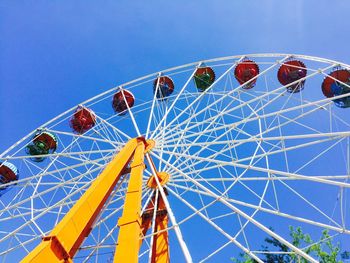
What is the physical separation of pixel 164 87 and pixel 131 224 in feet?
38.6

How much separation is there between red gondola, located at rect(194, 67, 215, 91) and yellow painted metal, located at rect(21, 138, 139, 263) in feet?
32.5

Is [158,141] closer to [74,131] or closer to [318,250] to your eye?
[74,131]

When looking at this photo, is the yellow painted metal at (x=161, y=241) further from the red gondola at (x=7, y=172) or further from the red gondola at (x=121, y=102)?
the red gondola at (x=7, y=172)

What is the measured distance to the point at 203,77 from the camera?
18094mm

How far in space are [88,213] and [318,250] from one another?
16.0m

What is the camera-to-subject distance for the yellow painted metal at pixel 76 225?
5156 mm

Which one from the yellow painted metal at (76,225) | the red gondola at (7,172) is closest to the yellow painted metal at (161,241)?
the yellow painted metal at (76,225)

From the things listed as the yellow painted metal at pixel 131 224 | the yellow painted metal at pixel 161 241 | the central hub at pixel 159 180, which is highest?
the yellow painted metal at pixel 131 224

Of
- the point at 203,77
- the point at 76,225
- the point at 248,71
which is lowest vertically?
the point at 248,71

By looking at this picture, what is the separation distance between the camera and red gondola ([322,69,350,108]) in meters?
14.5

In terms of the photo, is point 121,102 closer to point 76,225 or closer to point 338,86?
point 338,86

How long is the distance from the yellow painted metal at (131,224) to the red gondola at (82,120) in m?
8.24

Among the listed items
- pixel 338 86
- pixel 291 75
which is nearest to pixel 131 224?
pixel 338 86

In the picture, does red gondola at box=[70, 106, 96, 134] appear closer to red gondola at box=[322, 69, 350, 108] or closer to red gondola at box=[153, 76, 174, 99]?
red gondola at box=[153, 76, 174, 99]
